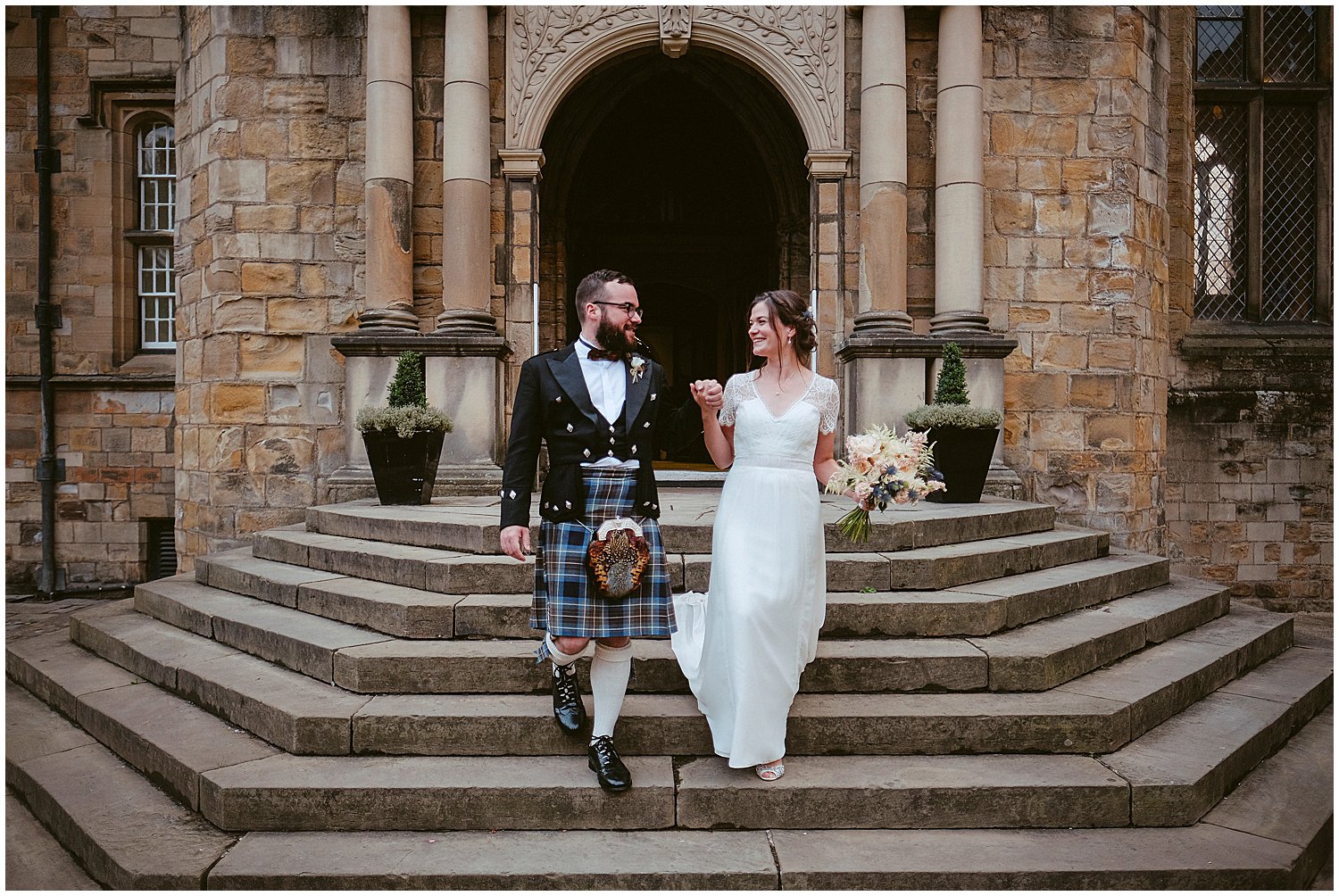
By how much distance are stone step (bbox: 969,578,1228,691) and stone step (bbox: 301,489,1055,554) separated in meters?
0.85

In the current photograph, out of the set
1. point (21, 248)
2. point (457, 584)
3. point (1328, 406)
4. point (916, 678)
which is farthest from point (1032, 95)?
point (21, 248)

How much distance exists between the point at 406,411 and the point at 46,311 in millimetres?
7659

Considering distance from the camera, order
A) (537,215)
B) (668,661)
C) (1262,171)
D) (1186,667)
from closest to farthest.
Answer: (668,661), (1186,667), (537,215), (1262,171)

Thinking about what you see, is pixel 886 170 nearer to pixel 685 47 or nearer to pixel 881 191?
pixel 881 191

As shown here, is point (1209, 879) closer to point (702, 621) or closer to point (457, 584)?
point (702, 621)

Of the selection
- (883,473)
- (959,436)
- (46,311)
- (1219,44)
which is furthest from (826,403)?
(46,311)

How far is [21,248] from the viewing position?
10.8 meters

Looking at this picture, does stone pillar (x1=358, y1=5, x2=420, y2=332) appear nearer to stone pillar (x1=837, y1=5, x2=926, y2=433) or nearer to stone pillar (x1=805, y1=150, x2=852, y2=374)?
stone pillar (x1=805, y1=150, x2=852, y2=374)

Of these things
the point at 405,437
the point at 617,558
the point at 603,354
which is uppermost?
the point at 603,354

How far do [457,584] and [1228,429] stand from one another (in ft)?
28.7

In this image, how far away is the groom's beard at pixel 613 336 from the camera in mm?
3225

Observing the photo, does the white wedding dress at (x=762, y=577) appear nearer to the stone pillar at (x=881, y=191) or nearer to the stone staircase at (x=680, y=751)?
the stone staircase at (x=680, y=751)

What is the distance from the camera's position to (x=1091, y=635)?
4289mm

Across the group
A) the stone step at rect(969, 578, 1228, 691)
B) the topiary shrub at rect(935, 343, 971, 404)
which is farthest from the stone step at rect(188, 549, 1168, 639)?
the topiary shrub at rect(935, 343, 971, 404)
